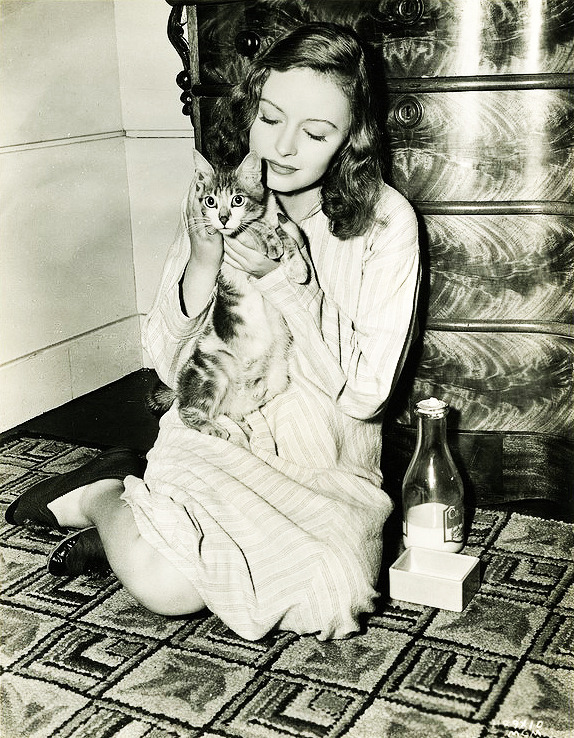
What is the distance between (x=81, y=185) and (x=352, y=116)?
4.42 feet

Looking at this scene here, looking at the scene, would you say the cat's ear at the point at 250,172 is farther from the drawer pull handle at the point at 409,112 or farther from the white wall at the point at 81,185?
the white wall at the point at 81,185

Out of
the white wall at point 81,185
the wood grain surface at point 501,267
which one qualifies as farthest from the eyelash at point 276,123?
the white wall at point 81,185

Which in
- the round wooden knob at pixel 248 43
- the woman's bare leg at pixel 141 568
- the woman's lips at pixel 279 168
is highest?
the round wooden knob at pixel 248 43

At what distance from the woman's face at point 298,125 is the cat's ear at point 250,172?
31 millimetres

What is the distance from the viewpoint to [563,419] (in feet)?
6.14

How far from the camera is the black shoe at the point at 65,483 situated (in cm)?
178

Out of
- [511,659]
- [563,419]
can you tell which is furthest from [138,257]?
[511,659]

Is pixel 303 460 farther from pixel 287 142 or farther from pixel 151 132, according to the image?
pixel 151 132

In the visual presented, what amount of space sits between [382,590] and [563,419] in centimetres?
53

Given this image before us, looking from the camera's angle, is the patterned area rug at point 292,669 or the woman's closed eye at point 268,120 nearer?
the patterned area rug at point 292,669

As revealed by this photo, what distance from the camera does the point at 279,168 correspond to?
157cm

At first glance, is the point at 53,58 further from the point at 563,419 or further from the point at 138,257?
the point at 563,419

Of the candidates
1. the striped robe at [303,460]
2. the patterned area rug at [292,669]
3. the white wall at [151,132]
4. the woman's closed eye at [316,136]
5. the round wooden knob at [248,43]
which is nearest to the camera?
the patterned area rug at [292,669]

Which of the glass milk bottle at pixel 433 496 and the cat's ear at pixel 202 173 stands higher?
the cat's ear at pixel 202 173
